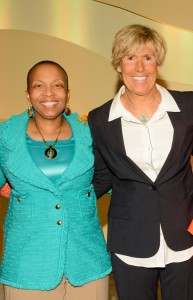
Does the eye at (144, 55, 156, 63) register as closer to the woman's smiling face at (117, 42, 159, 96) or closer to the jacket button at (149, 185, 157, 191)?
the woman's smiling face at (117, 42, 159, 96)

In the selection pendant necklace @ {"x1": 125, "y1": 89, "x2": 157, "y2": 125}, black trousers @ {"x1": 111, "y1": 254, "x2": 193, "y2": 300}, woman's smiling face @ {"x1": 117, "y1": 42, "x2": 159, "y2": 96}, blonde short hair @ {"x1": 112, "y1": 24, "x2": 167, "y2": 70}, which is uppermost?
blonde short hair @ {"x1": 112, "y1": 24, "x2": 167, "y2": 70}

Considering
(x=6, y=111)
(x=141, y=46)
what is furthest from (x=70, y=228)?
(x=6, y=111)

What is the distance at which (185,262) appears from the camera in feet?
7.28

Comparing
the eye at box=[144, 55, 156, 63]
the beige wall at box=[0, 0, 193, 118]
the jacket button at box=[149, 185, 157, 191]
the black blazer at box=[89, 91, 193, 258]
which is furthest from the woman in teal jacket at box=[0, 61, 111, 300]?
the beige wall at box=[0, 0, 193, 118]

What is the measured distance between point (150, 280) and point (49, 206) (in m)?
0.60

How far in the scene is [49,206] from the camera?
2.05 metres

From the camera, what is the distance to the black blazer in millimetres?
2186

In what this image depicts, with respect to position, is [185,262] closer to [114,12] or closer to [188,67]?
[188,67]

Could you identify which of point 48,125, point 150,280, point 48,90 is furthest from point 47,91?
point 150,280

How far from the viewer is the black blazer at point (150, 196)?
2186 millimetres

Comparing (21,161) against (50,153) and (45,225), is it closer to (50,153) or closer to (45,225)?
(50,153)

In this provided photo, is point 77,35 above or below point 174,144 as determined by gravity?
above

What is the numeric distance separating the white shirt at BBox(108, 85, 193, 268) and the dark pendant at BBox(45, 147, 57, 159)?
0.32 m

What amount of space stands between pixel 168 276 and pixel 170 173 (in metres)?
0.46
